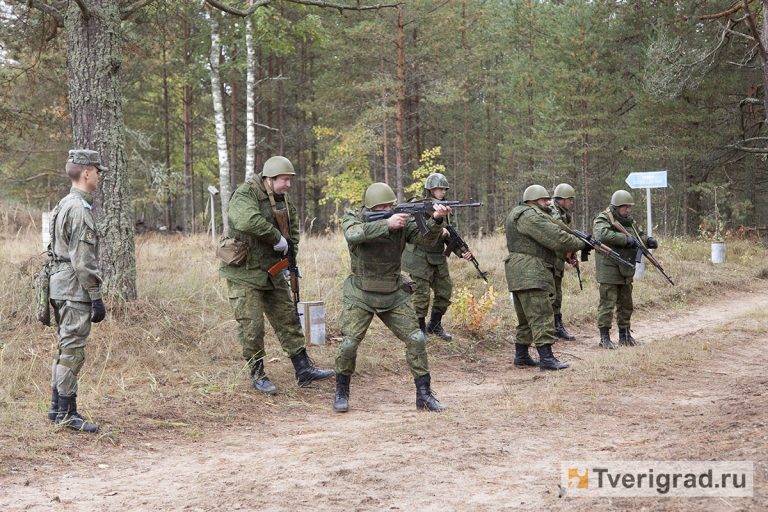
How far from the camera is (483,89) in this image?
103 ft

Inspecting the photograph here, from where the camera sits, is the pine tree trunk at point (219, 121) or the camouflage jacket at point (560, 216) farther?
the pine tree trunk at point (219, 121)

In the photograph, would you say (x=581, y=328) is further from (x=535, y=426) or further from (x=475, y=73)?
(x=475, y=73)

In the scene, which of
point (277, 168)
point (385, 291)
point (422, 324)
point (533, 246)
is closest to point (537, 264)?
point (533, 246)

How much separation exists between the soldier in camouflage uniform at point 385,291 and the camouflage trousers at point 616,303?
13.7 feet

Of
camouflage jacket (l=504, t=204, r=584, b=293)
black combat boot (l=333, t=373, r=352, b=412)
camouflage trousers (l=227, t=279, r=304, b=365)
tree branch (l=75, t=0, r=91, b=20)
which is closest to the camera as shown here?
black combat boot (l=333, t=373, r=352, b=412)

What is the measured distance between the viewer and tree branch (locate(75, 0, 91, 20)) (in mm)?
7109

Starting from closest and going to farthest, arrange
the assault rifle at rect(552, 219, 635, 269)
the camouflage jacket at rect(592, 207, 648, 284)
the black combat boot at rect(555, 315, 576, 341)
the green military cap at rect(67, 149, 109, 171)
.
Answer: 1. the green military cap at rect(67, 149, 109, 171)
2. the assault rifle at rect(552, 219, 635, 269)
3. the camouflage jacket at rect(592, 207, 648, 284)
4. the black combat boot at rect(555, 315, 576, 341)

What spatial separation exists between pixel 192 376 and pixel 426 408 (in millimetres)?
2384

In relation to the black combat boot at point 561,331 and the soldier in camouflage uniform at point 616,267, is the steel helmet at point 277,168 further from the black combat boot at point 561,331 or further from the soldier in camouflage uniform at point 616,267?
the black combat boot at point 561,331

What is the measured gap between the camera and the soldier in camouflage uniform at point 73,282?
5406 millimetres

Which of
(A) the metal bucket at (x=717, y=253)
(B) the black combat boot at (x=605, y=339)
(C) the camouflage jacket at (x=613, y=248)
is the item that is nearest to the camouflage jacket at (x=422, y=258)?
(C) the camouflage jacket at (x=613, y=248)

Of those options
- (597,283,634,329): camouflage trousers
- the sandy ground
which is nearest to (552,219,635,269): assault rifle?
(597,283,634,329): camouflage trousers

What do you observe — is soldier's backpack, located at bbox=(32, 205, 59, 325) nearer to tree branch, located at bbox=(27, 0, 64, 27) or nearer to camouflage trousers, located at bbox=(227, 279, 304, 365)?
camouflage trousers, located at bbox=(227, 279, 304, 365)

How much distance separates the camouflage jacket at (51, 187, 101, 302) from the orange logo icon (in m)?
3.66
